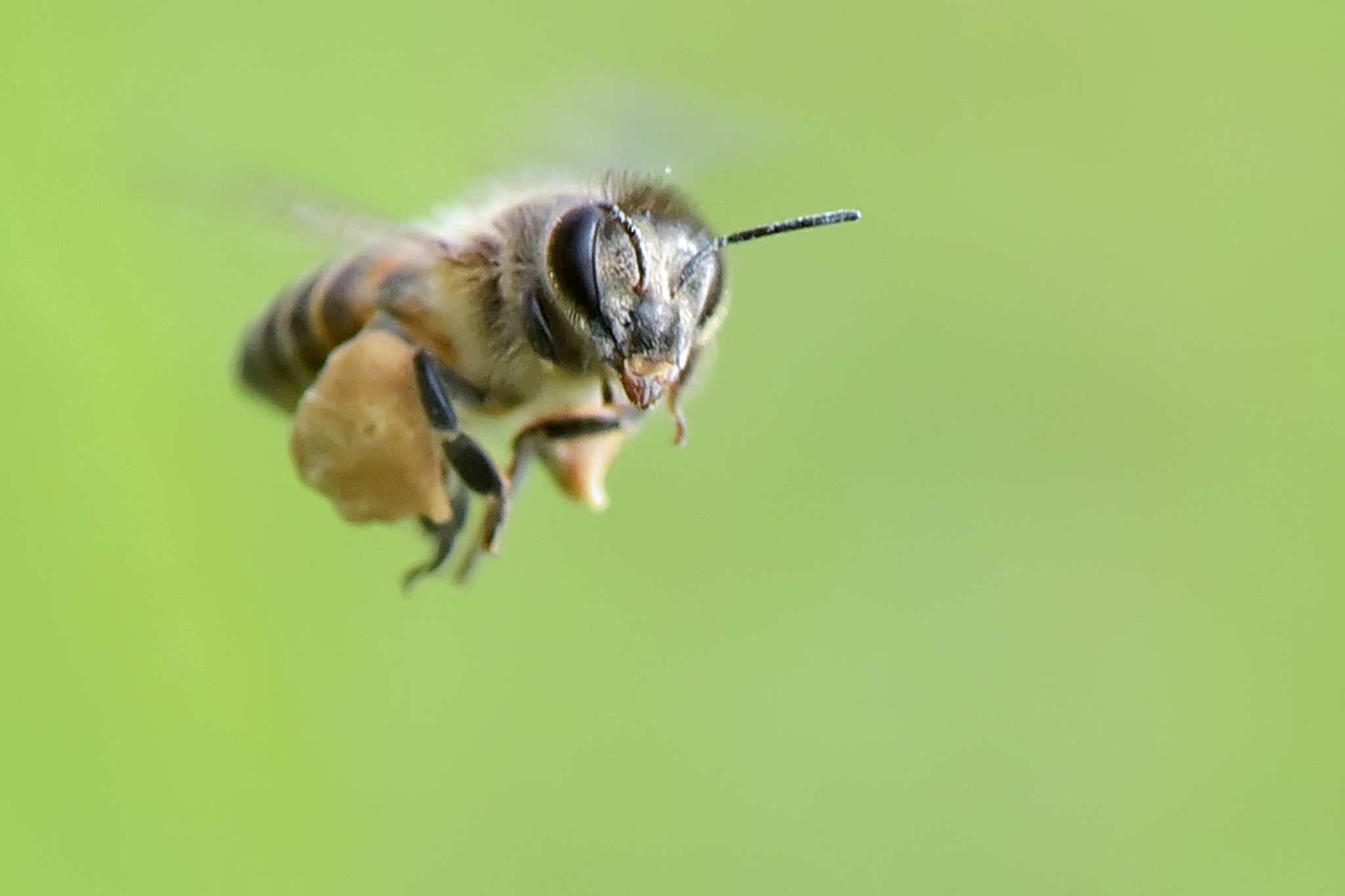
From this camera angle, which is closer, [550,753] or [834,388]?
[550,753]

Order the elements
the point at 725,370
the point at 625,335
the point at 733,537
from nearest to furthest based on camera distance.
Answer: the point at 625,335 → the point at 733,537 → the point at 725,370

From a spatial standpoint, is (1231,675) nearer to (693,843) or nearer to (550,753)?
(693,843)

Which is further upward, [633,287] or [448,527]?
[633,287]

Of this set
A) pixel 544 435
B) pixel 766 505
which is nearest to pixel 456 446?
pixel 544 435

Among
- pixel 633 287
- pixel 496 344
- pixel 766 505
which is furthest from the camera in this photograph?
pixel 766 505

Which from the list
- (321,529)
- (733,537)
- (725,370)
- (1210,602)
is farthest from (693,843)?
(1210,602)

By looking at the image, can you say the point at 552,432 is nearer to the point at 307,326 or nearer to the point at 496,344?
the point at 496,344
